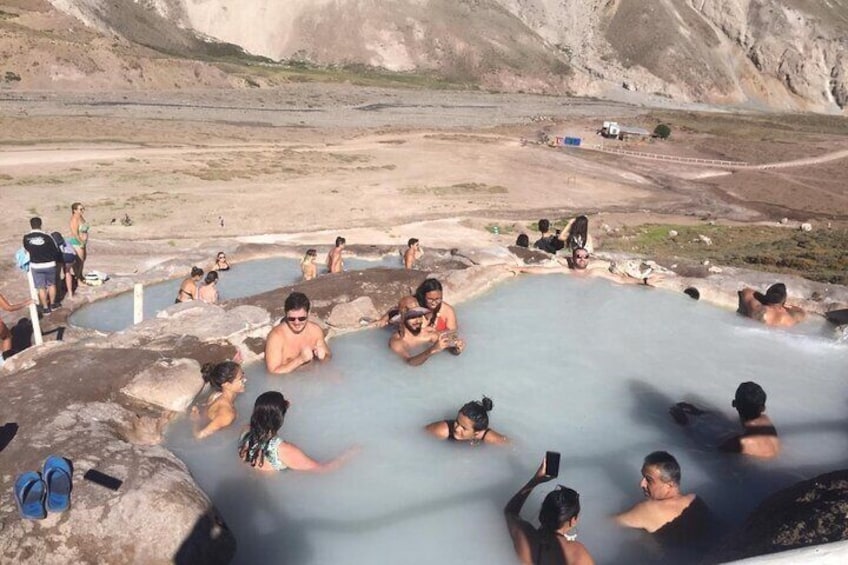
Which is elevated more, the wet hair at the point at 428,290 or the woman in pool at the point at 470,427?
the wet hair at the point at 428,290

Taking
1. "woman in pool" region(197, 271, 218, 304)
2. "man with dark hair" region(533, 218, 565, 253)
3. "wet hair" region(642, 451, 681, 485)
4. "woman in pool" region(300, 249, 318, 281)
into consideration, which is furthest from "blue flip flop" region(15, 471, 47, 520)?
"man with dark hair" region(533, 218, 565, 253)

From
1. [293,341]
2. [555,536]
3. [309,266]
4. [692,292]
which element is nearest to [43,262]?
[309,266]

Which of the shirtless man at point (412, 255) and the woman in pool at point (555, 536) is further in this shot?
the shirtless man at point (412, 255)

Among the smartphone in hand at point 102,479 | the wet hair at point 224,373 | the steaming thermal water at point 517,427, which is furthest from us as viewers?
the wet hair at point 224,373

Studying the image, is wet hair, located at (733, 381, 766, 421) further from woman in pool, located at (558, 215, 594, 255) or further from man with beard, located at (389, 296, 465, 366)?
woman in pool, located at (558, 215, 594, 255)

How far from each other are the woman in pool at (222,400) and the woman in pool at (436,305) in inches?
87.9

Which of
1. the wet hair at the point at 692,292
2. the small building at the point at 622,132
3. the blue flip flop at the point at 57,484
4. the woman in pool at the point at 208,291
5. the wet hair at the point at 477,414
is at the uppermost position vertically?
the small building at the point at 622,132

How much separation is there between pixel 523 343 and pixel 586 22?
Result: 92.8 meters

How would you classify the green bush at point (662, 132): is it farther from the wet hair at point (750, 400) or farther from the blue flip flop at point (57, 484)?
the blue flip flop at point (57, 484)

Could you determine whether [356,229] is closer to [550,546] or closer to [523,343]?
[523,343]

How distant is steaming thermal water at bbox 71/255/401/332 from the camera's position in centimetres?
944

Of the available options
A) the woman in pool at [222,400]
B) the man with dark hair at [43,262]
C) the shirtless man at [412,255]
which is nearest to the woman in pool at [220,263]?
the man with dark hair at [43,262]

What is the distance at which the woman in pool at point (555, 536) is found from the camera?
4172 mm

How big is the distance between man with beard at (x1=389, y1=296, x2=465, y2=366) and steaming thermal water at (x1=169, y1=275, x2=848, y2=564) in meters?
0.14
